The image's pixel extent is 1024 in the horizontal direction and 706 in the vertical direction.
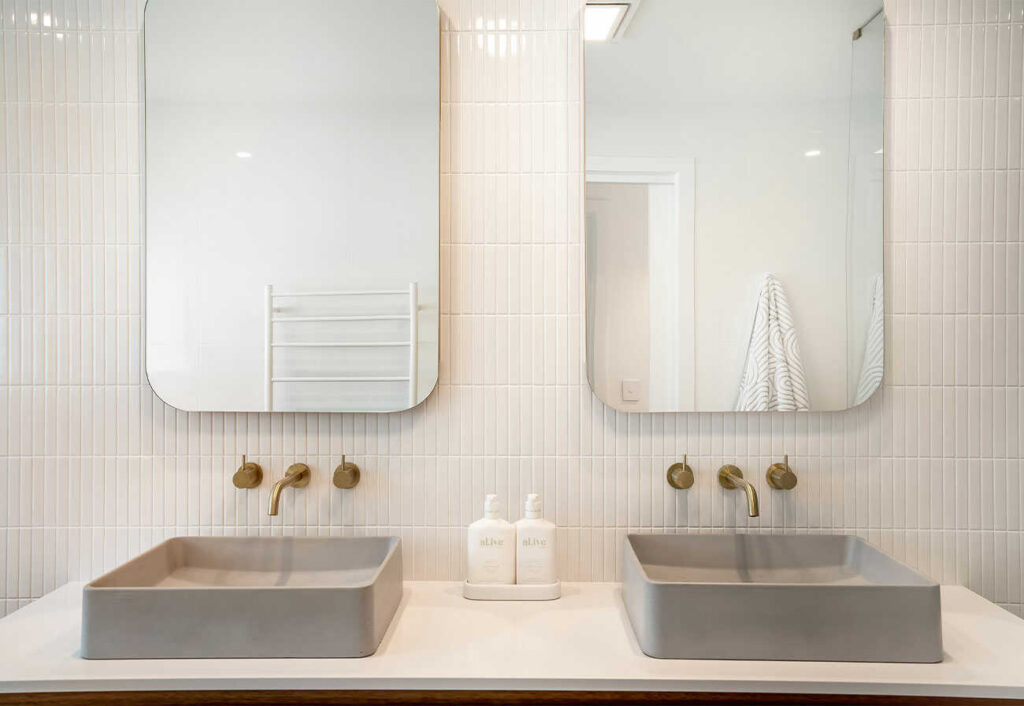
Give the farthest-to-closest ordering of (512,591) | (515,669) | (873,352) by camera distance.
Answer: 1. (873,352)
2. (512,591)
3. (515,669)

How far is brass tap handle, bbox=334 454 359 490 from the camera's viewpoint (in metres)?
1.44

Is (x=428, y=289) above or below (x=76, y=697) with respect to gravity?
above

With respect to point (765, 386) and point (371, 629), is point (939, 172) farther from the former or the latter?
point (371, 629)

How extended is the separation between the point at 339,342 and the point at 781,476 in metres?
0.96

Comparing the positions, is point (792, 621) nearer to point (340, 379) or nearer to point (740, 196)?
point (740, 196)

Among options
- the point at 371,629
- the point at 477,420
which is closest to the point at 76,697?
the point at 371,629

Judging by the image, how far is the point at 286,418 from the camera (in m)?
1.49

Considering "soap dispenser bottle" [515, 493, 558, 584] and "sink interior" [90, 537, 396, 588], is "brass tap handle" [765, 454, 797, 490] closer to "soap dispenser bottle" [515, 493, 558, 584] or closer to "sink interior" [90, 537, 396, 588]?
"soap dispenser bottle" [515, 493, 558, 584]

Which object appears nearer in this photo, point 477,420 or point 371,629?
point 371,629

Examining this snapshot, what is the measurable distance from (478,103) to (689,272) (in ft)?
1.87

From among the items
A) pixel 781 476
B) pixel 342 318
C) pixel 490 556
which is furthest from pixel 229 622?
pixel 781 476

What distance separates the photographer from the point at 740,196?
1463 millimetres

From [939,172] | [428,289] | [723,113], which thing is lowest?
[428,289]

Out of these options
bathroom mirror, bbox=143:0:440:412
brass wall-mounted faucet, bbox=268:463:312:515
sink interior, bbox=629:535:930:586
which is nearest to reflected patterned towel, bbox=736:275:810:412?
sink interior, bbox=629:535:930:586
